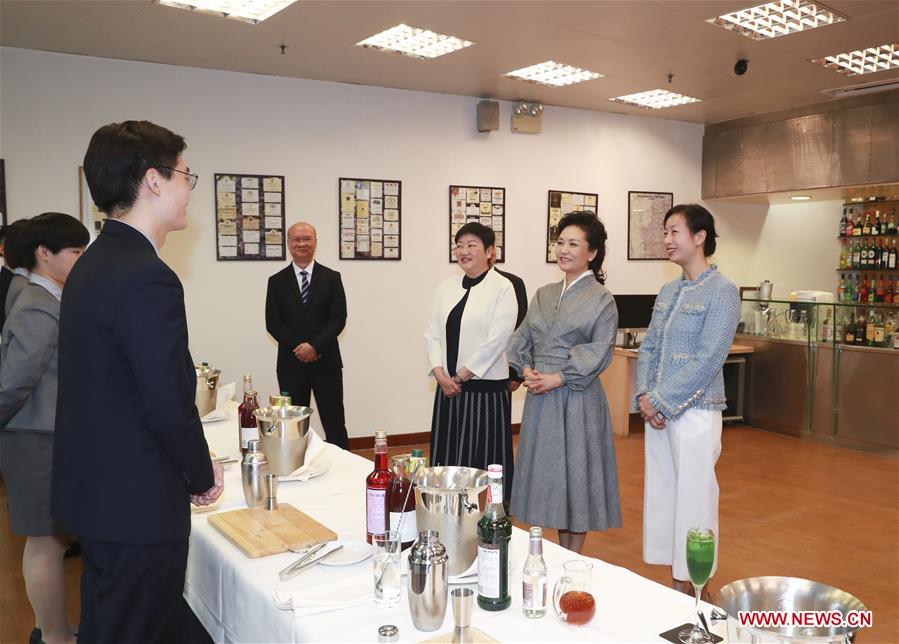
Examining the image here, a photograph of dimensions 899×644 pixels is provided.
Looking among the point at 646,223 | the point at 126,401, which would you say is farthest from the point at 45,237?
the point at 646,223

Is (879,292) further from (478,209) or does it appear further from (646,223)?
(478,209)

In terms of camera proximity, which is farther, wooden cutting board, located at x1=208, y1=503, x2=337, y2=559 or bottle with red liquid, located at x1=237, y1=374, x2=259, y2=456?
bottle with red liquid, located at x1=237, y1=374, x2=259, y2=456

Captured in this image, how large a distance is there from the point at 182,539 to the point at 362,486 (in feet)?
2.48

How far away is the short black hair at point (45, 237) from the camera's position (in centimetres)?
268

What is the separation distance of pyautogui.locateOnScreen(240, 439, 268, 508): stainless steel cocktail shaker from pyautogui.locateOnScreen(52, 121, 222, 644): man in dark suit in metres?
0.38

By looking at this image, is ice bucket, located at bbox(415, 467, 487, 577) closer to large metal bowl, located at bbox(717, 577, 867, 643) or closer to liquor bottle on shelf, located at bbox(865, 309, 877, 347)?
large metal bowl, located at bbox(717, 577, 867, 643)

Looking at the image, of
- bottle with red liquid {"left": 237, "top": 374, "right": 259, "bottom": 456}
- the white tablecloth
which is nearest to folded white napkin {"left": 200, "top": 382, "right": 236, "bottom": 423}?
bottle with red liquid {"left": 237, "top": 374, "right": 259, "bottom": 456}

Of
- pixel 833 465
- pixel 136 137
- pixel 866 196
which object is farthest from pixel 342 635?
pixel 866 196

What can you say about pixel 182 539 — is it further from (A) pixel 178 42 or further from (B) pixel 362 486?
(A) pixel 178 42

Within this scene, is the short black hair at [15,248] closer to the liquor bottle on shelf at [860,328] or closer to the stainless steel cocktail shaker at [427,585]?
the stainless steel cocktail shaker at [427,585]

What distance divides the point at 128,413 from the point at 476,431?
241 centimetres

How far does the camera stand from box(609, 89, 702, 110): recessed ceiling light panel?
6656 mm

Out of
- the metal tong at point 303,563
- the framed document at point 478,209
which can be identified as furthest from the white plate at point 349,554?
the framed document at point 478,209

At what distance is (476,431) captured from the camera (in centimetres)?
380
